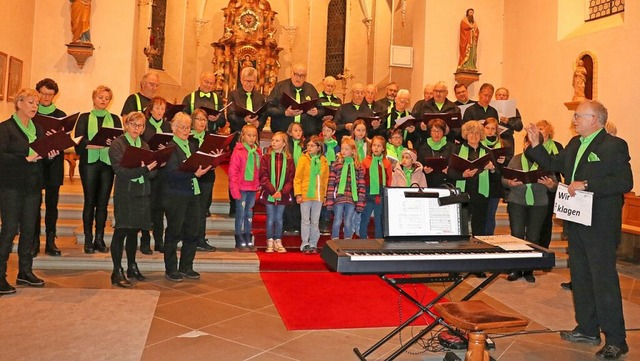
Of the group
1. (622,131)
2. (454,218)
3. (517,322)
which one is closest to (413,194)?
(454,218)

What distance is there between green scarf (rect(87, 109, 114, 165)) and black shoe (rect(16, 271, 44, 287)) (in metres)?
1.23

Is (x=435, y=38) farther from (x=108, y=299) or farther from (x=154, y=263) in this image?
(x=108, y=299)

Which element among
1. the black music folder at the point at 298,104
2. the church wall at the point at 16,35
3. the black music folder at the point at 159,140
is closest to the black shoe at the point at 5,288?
the black music folder at the point at 159,140

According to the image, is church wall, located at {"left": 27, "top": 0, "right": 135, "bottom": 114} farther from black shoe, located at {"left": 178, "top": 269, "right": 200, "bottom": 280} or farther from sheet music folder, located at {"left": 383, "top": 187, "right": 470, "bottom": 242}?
sheet music folder, located at {"left": 383, "top": 187, "right": 470, "bottom": 242}

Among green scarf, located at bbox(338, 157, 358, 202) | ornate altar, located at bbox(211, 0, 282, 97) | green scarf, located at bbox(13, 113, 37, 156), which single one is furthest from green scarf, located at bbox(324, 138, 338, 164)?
ornate altar, located at bbox(211, 0, 282, 97)

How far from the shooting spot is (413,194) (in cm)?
335

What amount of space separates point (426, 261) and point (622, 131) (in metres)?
6.64

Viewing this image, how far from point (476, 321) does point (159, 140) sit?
3.48m

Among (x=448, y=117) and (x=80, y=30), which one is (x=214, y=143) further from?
(x=80, y=30)

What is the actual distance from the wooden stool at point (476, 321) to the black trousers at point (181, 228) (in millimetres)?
2916

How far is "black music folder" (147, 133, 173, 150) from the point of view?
5176mm

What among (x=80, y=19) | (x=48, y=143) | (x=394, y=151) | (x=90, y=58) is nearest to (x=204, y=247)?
(x=48, y=143)

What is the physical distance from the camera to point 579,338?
4012mm

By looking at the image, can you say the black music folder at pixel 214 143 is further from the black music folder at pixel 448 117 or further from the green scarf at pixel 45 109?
the black music folder at pixel 448 117
